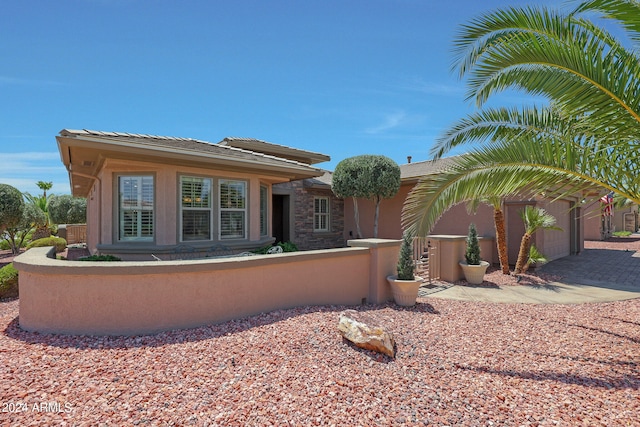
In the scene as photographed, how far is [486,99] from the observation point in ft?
18.6

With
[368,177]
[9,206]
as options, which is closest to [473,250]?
[368,177]

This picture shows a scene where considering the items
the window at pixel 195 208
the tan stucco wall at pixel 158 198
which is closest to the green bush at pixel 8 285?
the tan stucco wall at pixel 158 198

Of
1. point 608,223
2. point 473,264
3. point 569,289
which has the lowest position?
point 569,289

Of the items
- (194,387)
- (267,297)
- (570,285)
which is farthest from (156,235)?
(570,285)

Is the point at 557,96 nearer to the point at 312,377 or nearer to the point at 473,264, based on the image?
the point at 312,377

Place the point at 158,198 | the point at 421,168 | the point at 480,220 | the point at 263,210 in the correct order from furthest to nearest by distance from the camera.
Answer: the point at 421,168 → the point at 480,220 → the point at 263,210 → the point at 158,198

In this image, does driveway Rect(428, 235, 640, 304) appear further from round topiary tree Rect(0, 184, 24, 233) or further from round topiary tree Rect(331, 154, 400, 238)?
round topiary tree Rect(0, 184, 24, 233)

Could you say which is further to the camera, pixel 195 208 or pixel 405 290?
pixel 195 208

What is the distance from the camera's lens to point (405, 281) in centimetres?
671

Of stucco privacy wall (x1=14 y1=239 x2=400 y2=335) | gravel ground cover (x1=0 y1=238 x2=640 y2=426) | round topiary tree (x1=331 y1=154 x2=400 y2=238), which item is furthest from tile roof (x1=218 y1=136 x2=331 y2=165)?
gravel ground cover (x1=0 y1=238 x2=640 y2=426)

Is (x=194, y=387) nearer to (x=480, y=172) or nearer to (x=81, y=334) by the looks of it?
(x=81, y=334)

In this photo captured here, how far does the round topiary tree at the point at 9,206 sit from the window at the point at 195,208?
12640 millimetres

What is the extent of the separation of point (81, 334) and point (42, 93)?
1072cm

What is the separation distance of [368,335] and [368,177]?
10.2m
